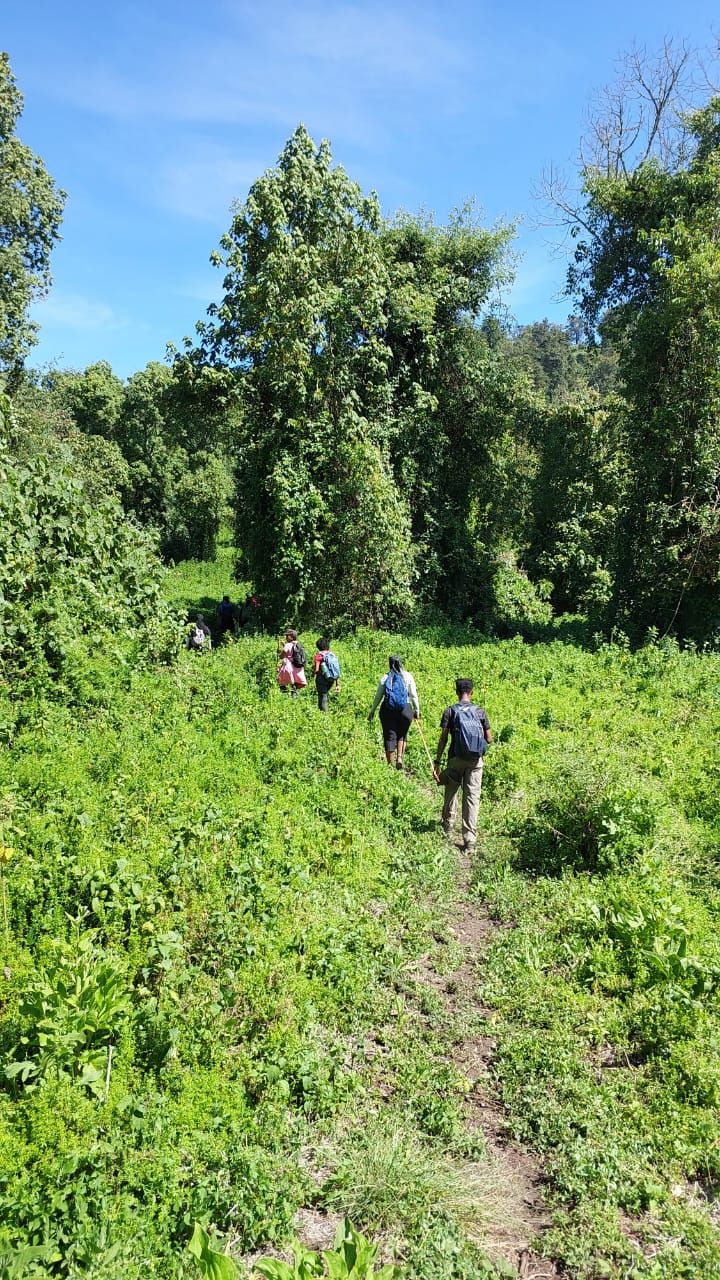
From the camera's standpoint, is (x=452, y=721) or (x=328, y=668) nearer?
(x=452, y=721)

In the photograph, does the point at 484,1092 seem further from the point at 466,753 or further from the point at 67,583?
the point at 67,583

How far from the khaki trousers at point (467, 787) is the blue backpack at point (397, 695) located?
4.35 feet

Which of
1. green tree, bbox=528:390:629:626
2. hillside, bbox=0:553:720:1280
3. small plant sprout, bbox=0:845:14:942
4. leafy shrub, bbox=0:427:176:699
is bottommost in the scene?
hillside, bbox=0:553:720:1280

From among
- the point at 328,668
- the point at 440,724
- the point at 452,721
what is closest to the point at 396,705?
the point at 440,724

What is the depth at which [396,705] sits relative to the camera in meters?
9.01

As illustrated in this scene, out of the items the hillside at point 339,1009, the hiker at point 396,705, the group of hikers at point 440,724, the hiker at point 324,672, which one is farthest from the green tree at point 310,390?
the hillside at point 339,1009

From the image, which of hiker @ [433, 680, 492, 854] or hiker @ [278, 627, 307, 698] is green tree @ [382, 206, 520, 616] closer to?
hiker @ [278, 627, 307, 698]

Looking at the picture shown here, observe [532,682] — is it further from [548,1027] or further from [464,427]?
[464,427]

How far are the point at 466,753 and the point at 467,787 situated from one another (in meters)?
0.46

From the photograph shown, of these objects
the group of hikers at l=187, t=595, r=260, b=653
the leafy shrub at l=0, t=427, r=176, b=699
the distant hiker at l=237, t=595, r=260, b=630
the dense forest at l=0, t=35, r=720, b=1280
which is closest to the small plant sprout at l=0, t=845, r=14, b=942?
the dense forest at l=0, t=35, r=720, b=1280

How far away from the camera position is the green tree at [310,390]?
1719cm

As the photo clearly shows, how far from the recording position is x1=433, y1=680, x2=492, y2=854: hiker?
749 centimetres

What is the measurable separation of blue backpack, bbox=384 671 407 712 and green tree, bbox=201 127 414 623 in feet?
29.6

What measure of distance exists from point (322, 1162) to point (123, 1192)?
104cm
